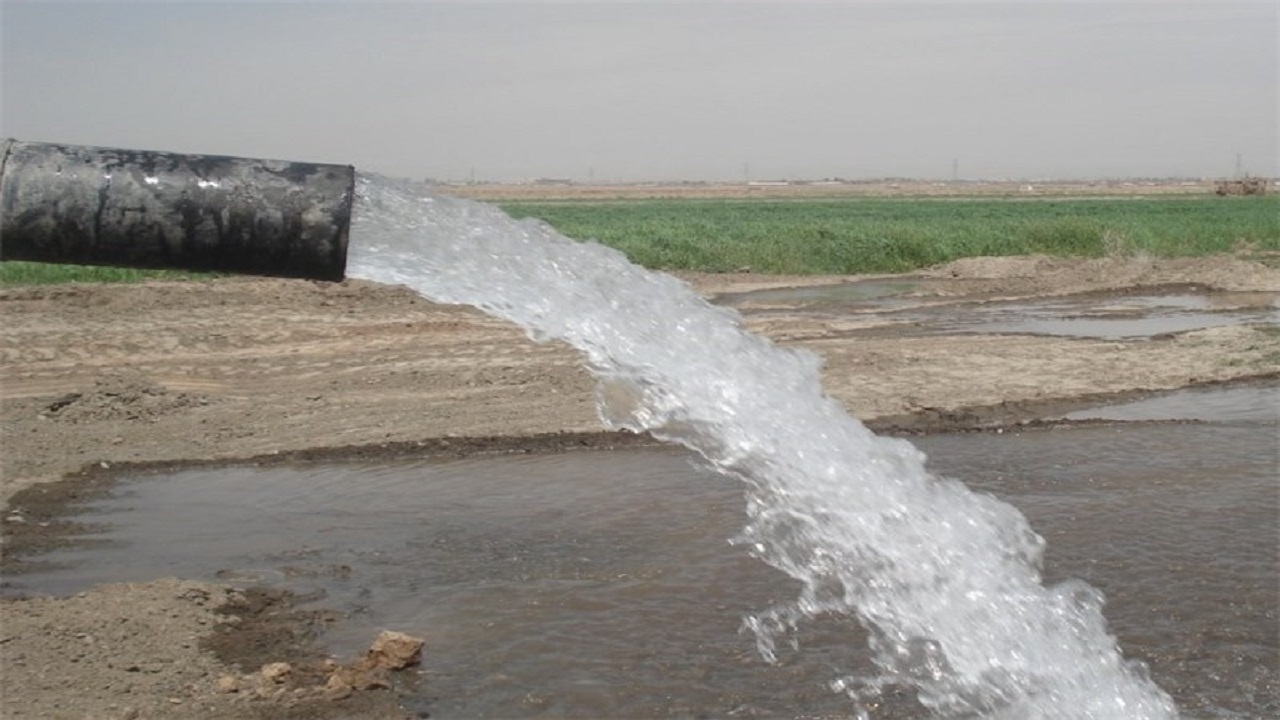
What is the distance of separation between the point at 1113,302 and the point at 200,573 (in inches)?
698

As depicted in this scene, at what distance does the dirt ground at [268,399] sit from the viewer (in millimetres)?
5277

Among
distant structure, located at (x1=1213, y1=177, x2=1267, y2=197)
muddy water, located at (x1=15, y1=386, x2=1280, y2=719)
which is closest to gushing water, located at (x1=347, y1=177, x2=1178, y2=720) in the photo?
muddy water, located at (x1=15, y1=386, x2=1280, y2=719)

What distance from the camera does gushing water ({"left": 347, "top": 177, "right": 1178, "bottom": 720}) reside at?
445 centimetres

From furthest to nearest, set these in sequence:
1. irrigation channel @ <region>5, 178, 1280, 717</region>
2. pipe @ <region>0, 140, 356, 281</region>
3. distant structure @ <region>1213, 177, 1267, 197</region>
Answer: distant structure @ <region>1213, 177, 1267, 197</region>
irrigation channel @ <region>5, 178, 1280, 717</region>
pipe @ <region>0, 140, 356, 281</region>

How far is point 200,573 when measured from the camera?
22.5 ft

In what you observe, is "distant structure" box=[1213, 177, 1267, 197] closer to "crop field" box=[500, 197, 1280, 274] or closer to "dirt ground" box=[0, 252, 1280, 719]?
"crop field" box=[500, 197, 1280, 274]

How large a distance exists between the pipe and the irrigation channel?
690 millimetres

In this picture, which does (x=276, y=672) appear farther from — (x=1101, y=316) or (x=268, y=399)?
(x=1101, y=316)

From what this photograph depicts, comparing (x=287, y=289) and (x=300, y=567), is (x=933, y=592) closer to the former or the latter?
(x=300, y=567)

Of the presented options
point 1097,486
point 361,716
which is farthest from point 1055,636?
point 1097,486

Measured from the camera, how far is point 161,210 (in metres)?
2.81

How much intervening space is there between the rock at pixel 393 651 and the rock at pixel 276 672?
0.32m

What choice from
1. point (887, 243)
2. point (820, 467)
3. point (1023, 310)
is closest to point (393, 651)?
point (820, 467)

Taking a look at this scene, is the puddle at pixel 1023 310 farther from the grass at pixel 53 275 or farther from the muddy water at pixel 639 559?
the grass at pixel 53 275
